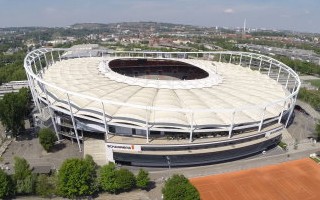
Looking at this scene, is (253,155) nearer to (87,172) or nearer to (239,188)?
(239,188)

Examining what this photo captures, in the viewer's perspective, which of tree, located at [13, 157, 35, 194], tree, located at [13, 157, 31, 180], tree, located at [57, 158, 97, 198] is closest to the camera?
tree, located at [57, 158, 97, 198]

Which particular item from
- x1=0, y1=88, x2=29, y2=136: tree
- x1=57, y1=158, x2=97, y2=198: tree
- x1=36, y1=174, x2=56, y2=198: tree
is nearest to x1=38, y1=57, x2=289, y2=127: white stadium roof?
x1=0, y1=88, x2=29, y2=136: tree

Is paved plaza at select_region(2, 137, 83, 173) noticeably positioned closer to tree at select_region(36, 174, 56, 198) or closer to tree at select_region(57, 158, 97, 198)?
tree at select_region(36, 174, 56, 198)

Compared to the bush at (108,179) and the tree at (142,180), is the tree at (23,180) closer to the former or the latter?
the bush at (108,179)

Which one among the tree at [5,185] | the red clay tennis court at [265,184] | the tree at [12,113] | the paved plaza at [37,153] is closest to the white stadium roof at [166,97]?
the tree at [12,113]

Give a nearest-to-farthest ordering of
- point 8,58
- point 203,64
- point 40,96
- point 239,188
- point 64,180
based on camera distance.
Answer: point 64,180 < point 239,188 < point 40,96 < point 203,64 < point 8,58

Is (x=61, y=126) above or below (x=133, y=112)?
below

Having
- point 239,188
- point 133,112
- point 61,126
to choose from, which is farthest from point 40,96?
point 239,188
